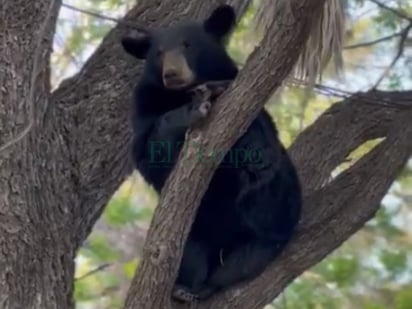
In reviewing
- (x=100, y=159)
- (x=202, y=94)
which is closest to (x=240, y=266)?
(x=100, y=159)

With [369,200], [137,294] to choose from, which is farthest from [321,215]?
[137,294]

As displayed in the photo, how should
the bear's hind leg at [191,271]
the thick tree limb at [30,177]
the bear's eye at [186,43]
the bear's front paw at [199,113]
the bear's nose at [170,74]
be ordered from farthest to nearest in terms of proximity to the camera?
the bear's eye at [186,43], the bear's nose at [170,74], the bear's hind leg at [191,271], the thick tree limb at [30,177], the bear's front paw at [199,113]

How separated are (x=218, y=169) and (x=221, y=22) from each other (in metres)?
0.71

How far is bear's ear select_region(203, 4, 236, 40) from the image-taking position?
4.89 m

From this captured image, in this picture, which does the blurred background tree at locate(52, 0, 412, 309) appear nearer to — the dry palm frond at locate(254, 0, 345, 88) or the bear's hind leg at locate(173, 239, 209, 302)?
the dry palm frond at locate(254, 0, 345, 88)

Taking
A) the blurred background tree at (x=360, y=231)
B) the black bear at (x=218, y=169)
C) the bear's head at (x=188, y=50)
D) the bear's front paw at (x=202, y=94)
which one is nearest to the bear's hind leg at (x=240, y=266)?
the black bear at (x=218, y=169)

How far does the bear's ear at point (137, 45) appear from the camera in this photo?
482 cm

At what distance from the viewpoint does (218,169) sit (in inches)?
183

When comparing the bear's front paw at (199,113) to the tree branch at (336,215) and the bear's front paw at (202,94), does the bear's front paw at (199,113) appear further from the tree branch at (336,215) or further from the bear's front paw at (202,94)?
the tree branch at (336,215)

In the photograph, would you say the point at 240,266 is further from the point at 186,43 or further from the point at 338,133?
the point at 186,43

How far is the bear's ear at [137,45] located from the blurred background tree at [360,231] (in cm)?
170

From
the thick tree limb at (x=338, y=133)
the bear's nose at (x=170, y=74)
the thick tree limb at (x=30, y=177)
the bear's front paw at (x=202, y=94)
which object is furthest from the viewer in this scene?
the thick tree limb at (x=338, y=133)

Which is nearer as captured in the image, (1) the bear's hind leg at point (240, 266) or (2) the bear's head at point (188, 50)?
(1) the bear's hind leg at point (240, 266)

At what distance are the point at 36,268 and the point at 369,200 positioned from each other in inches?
55.6
